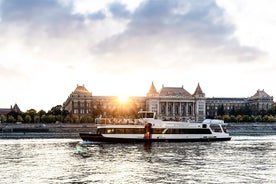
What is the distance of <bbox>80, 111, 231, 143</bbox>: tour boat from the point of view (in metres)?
75.6

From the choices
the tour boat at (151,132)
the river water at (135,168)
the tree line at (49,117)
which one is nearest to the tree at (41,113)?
the tree line at (49,117)

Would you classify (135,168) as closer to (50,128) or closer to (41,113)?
(50,128)

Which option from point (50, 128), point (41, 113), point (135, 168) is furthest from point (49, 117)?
point (135, 168)

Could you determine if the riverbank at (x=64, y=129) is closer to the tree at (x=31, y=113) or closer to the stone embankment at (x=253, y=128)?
the stone embankment at (x=253, y=128)

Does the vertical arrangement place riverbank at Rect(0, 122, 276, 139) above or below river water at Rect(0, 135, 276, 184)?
above

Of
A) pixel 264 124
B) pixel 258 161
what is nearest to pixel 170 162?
pixel 258 161

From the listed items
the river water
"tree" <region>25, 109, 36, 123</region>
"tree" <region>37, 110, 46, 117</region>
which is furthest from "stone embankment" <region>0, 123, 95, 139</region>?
the river water

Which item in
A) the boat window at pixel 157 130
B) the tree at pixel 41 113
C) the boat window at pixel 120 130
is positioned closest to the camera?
the boat window at pixel 120 130

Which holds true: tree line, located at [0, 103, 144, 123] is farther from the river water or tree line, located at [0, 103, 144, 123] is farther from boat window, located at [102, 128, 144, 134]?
the river water

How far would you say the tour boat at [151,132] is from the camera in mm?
75625

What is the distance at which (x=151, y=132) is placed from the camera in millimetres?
78188

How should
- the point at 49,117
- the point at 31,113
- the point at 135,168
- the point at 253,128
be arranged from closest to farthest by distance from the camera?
the point at 135,168 → the point at 253,128 → the point at 49,117 → the point at 31,113

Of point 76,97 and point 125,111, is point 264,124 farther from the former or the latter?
point 76,97

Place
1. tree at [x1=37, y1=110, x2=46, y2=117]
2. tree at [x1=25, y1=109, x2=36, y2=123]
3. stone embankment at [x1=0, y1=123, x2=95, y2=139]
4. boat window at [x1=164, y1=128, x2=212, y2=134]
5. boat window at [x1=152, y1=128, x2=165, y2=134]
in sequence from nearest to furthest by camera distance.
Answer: boat window at [x1=152, y1=128, x2=165, y2=134] → boat window at [x1=164, y1=128, x2=212, y2=134] → stone embankment at [x1=0, y1=123, x2=95, y2=139] → tree at [x1=25, y1=109, x2=36, y2=123] → tree at [x1=37, y1=110, x2=46, y2=117]
